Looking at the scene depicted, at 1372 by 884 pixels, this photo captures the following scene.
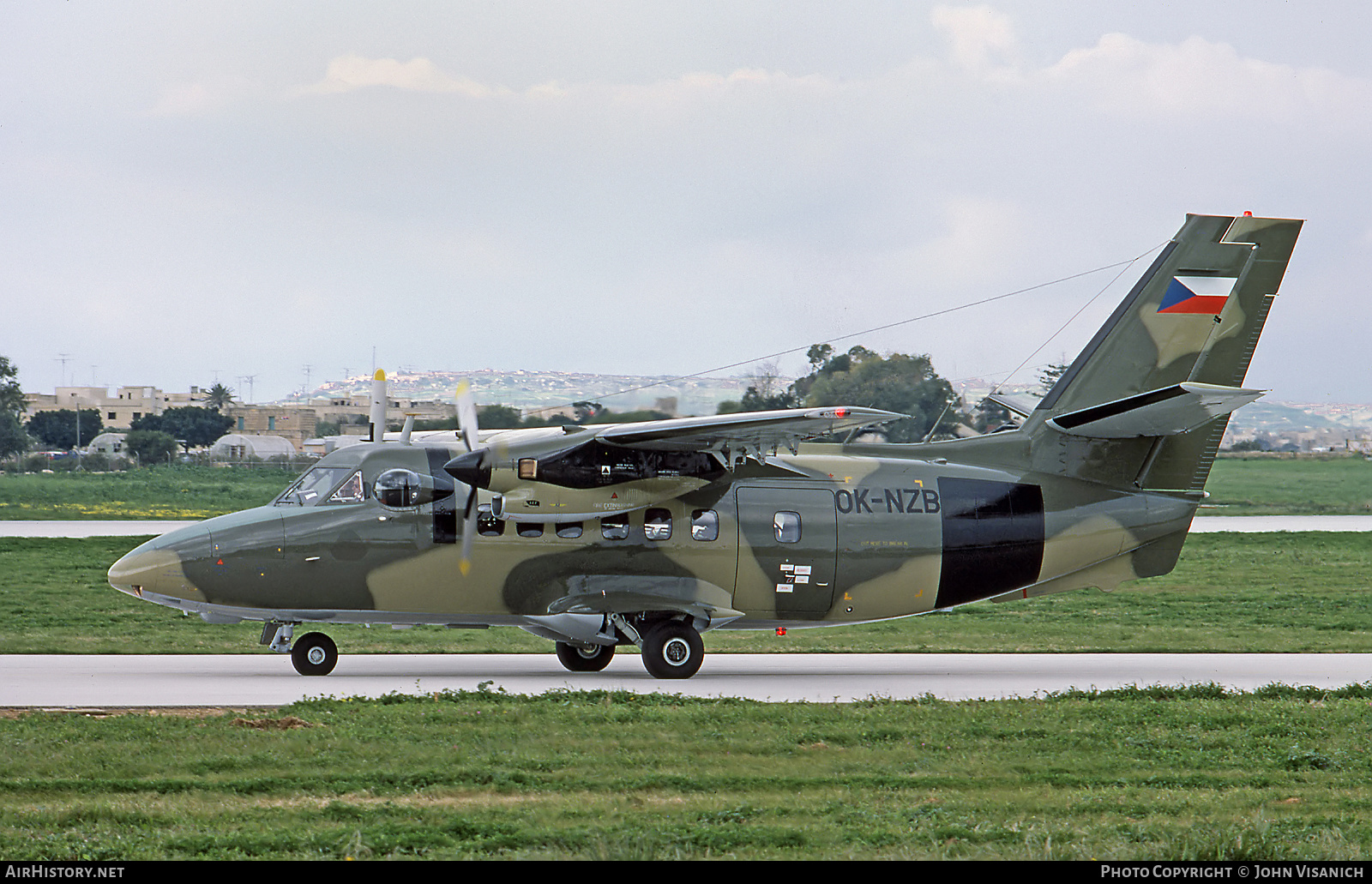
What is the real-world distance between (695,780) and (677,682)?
6.81 meters

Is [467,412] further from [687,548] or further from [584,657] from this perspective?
[584,657]

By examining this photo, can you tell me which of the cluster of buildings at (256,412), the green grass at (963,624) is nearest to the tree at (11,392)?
the cluster of buildings at (256,412)

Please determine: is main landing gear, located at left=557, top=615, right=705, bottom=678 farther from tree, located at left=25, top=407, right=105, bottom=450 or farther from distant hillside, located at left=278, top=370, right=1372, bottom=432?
tree, located at left=25, top=407, right=105, bottom=450

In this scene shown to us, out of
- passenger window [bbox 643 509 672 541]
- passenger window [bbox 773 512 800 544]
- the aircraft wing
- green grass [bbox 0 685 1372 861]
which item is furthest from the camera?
passenger window [bbox 773 512 800 544]

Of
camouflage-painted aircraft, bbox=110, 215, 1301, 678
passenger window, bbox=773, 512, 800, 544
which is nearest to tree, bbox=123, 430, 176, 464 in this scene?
camouflage-painted aircraft, bbox=110, 215, 1301, 678

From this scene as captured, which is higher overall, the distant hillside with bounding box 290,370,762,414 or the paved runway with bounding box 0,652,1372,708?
the distant hillside with bounding box 290,370,762,414

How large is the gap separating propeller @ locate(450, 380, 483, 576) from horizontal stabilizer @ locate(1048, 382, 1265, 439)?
882cm

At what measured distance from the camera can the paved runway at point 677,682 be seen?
52.2 feet

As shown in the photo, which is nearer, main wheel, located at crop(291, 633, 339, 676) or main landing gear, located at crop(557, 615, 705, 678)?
main wheel, located at crop(291, 633, 339, 676)

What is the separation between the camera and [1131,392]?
19984 millimetres

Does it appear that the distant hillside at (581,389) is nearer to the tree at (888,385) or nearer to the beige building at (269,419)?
the tree at (888,385)

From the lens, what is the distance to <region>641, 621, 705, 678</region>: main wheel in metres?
17.8

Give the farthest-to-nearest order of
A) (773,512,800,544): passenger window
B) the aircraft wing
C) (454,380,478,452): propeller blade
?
1. (773,512,800,544): passenger window
2. (454,380,478,452): propeller blade
3. the aircraft wing

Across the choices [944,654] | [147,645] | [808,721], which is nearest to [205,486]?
[147,645]
